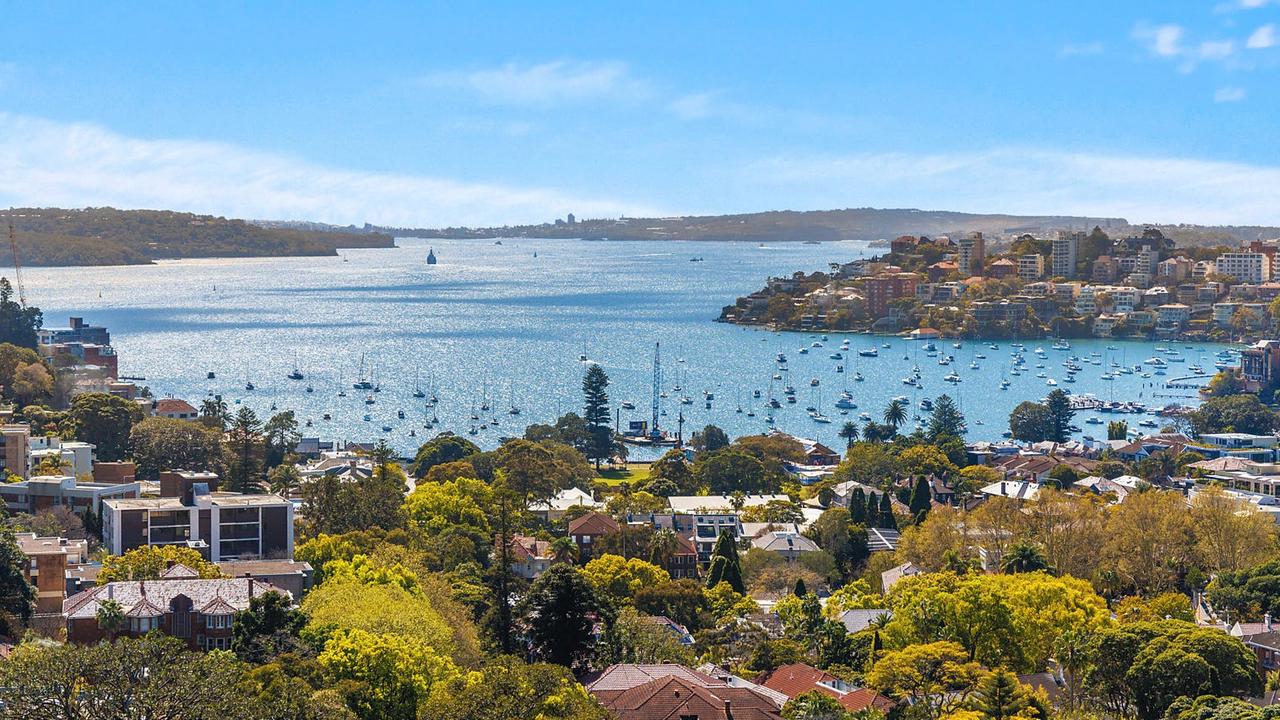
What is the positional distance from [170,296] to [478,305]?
25.3m

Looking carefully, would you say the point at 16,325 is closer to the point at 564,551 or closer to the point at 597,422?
the point at 597,422

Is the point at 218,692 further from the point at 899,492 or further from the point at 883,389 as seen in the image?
the point at 883,389

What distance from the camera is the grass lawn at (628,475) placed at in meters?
47.1

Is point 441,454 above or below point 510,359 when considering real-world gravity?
below

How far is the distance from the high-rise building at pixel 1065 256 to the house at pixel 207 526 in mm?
107155

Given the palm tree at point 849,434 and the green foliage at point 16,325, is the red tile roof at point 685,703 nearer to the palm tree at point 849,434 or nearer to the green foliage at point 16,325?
the palm tree at point 849,434

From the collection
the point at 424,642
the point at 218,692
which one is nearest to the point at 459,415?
the point at 424,642

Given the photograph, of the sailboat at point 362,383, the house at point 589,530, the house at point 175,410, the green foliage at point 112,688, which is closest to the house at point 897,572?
the house at point 589,530

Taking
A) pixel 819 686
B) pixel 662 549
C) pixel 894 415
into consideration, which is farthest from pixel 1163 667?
pixel 894 415

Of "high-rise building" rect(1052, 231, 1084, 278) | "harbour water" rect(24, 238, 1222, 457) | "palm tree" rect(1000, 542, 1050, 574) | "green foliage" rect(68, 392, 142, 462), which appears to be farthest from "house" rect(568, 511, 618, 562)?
"high-rise building" rect(1052, 231, 1084, 278)

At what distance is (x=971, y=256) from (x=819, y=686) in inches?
4527

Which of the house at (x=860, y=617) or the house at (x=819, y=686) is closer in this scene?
the house at (x=819, y=686)

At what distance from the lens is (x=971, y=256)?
13375 cm

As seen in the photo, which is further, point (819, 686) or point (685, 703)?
point (819, 686)
